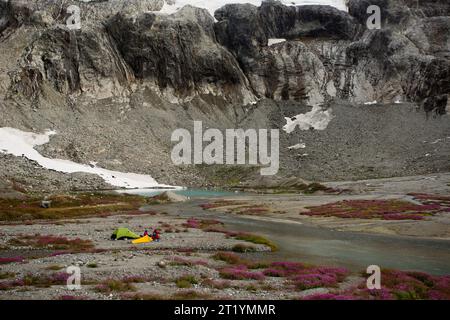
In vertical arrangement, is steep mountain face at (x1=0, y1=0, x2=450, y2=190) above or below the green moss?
above

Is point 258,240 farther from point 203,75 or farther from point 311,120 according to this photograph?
point 203,75

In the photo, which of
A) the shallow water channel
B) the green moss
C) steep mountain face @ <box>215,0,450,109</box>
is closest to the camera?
the shallow water channel

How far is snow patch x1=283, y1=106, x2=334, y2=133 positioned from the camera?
524 feet

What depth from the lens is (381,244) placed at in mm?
38625

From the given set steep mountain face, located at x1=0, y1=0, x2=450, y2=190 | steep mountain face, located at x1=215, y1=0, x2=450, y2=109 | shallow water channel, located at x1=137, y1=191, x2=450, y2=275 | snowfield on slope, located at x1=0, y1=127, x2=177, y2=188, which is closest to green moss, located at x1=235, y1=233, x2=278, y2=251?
shallow water channel, located at x1=137, y1=191, x2=450, y2=275

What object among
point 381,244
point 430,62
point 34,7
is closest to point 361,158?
point 430,62

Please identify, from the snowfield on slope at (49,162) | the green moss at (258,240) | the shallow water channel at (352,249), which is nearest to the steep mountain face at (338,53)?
the snowfield on slope at (49,162)

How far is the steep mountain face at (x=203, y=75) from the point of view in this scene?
13238 centimetres

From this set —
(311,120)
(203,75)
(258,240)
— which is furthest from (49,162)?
(311,120)

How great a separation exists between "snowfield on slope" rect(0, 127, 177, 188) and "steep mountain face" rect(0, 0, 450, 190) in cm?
365

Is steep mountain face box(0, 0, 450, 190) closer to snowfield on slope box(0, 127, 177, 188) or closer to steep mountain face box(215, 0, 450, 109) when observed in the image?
steep mountain face box(215, 0, 450, 109)

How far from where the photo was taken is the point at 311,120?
164 meters

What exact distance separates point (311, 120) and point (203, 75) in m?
47.2

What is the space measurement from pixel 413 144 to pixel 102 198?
102 metres
